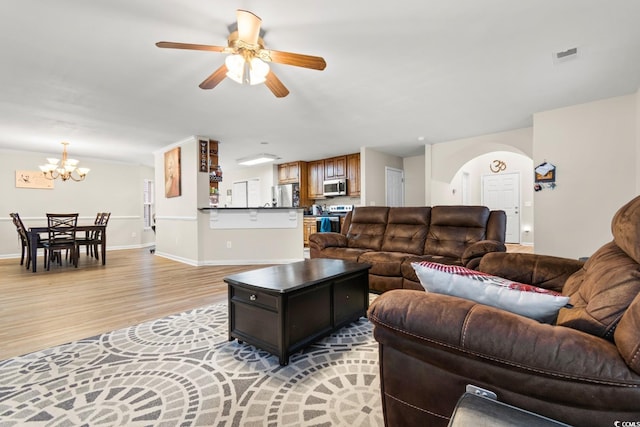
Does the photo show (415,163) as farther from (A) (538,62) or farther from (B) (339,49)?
(B) (339,49)

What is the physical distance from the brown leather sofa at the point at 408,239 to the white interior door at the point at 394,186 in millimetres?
2932

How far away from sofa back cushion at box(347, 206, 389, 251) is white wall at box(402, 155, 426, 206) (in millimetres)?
3501

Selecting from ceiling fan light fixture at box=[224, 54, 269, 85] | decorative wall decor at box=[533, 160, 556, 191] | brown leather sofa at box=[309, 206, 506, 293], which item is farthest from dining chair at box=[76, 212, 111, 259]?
decorative wall decor at box=[533, 160, 556, 191]

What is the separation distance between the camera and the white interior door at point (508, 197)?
24.1 feet

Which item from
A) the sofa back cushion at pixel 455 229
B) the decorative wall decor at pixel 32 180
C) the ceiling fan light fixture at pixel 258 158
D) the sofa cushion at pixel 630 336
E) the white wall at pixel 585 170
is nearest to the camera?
the sofa cushion at pixel 630 336

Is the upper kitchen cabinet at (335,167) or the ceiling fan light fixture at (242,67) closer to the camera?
the ceiling fan light fixture at (242,67)

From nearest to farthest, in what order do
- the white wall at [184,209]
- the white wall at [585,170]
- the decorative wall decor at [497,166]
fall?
the white wall at [585,170] < the white wall at [184,209] < the decorative wall decor at [497,166]

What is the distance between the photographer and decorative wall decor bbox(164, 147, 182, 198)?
5.47 m

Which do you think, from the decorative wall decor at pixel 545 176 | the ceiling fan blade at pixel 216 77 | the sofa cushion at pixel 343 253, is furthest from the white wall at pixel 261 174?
the decorative wall decor at pixel 545 176

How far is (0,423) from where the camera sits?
1311mm

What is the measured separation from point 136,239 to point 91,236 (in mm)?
2160

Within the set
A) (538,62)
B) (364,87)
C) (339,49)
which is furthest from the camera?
(364,87)

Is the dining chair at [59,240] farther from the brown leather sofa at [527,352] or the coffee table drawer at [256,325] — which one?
the brown leather sofa at [527,352]

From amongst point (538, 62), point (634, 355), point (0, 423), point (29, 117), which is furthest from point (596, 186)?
point (29, 117)
